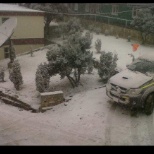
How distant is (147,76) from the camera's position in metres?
11.4

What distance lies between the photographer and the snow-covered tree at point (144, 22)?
22938 millimetres

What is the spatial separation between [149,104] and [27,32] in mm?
17060

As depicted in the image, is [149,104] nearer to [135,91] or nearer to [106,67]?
[135,91]

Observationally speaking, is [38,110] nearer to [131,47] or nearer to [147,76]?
[147,76]

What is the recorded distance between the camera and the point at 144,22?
2353 cm

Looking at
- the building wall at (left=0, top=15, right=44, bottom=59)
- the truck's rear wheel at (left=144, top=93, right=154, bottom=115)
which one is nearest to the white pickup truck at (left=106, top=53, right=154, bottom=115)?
the truck's rear wheel at (left=144, top=93, right=154, bottom=115)

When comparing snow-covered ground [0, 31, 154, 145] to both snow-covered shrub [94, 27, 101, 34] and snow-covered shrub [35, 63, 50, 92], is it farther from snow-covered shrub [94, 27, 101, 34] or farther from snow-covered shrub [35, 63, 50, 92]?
snow-covered shrub [94, 27, 101, 34]

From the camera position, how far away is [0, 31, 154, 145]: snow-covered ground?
9.52m

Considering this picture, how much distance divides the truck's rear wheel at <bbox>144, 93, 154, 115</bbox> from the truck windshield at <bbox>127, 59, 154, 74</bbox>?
1.55m

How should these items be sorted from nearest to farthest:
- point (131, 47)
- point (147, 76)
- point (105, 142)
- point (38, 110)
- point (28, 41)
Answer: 1. point (105, 142)
2. point (147, 76)
3. point (38, 110)
4. point (131, 47)
5. point (28, 41)

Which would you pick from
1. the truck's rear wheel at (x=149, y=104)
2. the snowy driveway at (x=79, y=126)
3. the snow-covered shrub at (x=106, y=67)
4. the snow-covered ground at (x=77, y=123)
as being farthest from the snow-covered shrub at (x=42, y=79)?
the truck's rear wheel at (x=149, y=104)
